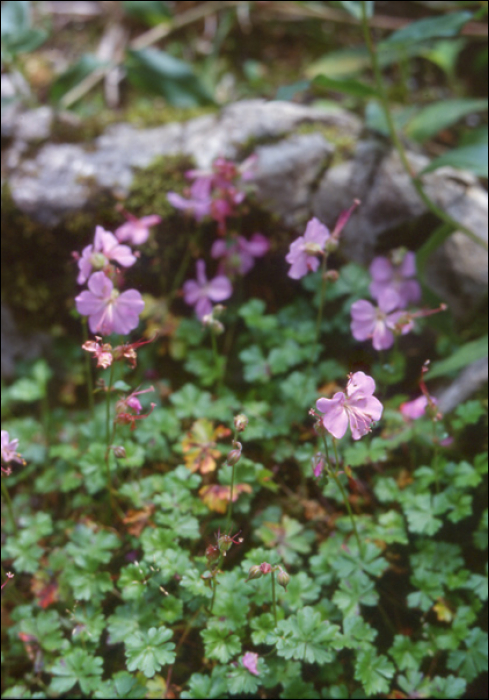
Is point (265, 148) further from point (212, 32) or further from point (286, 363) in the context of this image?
point (212, 32)

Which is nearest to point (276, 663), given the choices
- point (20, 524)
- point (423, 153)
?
point (20, 524)

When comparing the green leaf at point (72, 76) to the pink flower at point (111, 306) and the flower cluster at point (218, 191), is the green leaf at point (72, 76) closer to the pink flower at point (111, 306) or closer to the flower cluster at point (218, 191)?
the flower cluster at point (218, 191)

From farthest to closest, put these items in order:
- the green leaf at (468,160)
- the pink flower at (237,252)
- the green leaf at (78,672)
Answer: the pink flower at (237,252) < the green leaf at (468,160) < the green leaf at (78,672)

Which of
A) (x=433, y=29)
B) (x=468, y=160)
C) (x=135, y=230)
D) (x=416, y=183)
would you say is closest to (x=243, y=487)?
(x=135, y=230)

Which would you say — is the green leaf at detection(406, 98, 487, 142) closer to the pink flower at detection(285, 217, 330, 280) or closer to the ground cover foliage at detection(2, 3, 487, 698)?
the ground cover foliage at detection(2, 3, 487, 698)

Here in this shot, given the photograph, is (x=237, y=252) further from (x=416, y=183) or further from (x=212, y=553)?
(x=212, y=553)

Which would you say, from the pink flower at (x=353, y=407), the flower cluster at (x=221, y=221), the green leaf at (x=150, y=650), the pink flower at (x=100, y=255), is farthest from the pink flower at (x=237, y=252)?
the green leaf at (x=150, y=650)
